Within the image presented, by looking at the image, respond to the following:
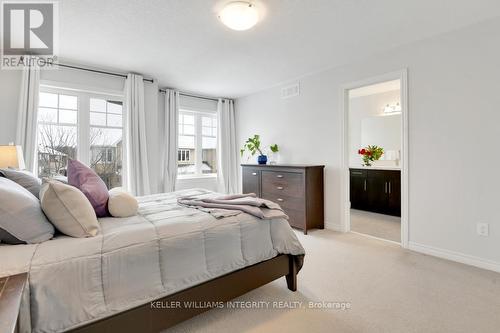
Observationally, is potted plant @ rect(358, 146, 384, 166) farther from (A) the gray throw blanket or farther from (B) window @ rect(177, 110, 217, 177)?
(A) the gray throw blanket

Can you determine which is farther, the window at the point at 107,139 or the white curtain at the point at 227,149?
the white curtain at the point at 227,149

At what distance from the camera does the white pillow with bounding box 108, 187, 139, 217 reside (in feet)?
5.73

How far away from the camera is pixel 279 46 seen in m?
2.98

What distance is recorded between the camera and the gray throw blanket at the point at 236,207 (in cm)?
188

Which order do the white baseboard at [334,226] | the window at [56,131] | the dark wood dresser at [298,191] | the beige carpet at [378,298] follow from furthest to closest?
the white baseboard at [334,226], the dark wood dresser at [298,191], the window at [56,131], the beige carpet at [378,298]

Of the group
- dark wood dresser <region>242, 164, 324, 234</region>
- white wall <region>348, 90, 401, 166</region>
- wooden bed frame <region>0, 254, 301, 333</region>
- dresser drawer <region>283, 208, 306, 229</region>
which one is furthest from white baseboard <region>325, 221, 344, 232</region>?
white wall <region>348, 90, 401, 166</region>

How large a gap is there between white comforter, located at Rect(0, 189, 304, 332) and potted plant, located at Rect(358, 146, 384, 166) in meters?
3.85

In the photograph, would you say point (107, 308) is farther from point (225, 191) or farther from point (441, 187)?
point (225, 191)

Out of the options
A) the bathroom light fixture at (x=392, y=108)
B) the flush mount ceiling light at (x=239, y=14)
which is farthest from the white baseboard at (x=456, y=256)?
the flush mount ceiling light at (x=239, y=14)

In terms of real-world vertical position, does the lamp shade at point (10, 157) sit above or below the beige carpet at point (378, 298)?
above

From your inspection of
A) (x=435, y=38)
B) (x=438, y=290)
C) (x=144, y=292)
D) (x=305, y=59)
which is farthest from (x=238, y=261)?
(x=435, y=38)

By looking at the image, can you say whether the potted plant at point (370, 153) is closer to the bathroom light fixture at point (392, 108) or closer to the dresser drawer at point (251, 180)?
the bathroom light fixture at point (392, 108)

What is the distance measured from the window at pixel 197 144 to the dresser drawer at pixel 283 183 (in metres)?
1.76

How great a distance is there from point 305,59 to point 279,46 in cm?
58
